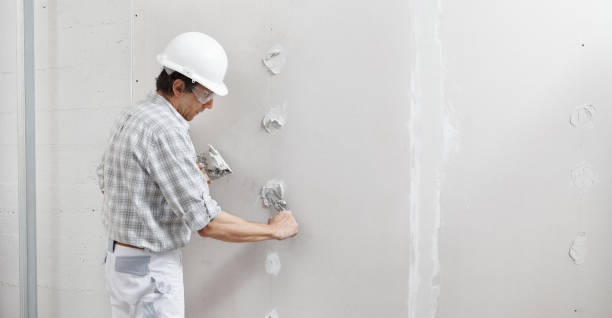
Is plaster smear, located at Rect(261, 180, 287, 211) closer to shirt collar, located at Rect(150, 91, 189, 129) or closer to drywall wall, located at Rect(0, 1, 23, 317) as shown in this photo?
shirt collar, located at Rect(150, 91, 189, 129)

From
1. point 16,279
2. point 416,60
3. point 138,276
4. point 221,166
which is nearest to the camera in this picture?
point 138,276

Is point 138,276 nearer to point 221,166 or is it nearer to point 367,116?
point 221,166

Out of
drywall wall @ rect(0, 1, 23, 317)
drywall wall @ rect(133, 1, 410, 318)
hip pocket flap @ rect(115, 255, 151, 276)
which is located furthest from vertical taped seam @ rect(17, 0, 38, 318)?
hip pocket flap @ rect(115, 255, 151, 276)

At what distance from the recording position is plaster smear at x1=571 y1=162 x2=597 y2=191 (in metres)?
1.43

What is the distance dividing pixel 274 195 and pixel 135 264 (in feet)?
1.80

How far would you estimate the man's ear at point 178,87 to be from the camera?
1.35 meters

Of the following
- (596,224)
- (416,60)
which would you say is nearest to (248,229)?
(416,60)

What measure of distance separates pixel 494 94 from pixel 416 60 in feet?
1.02

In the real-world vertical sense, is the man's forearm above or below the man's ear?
below

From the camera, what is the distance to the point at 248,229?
4.38 ft

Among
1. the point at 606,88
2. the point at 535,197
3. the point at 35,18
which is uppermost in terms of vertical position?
the point at 35,18

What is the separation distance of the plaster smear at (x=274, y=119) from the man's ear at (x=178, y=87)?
0.35 metres

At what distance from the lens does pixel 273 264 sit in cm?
159

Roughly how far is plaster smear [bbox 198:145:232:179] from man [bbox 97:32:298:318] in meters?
0.26
